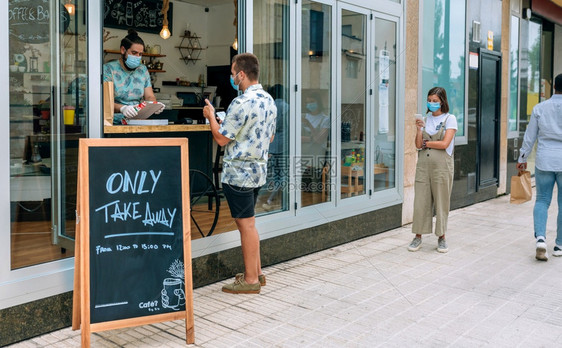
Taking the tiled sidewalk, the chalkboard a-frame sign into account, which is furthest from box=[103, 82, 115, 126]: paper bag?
the tiled sidewalk

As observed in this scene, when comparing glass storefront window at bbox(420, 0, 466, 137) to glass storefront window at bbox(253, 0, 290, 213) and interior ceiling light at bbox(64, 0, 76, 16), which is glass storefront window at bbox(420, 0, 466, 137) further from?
interior ceiling light at bbox(64, 0, 76, 16)

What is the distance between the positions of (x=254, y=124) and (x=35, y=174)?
58.8 inches

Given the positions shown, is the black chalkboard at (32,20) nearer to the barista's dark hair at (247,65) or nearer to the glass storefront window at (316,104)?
the barista's dark hair at (247,65)

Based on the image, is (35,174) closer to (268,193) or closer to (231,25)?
(268,193)

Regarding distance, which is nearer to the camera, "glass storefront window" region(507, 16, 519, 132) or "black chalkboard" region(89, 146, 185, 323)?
"black chalkboard" region(89, 146, 185, 323)

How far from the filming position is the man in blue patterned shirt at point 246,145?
427 cm

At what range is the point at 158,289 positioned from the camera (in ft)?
11.8

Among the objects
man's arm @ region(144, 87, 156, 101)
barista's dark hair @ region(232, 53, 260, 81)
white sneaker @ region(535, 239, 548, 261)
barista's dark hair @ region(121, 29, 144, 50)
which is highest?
barista's dark hair @ region(121, 29, 144, 50)

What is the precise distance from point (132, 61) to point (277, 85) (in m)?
1.35

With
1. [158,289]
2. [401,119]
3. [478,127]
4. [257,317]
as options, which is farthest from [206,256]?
[478,127]

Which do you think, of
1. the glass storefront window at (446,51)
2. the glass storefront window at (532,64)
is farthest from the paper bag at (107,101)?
the glass storefront window at (532,64)

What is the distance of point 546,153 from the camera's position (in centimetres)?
571

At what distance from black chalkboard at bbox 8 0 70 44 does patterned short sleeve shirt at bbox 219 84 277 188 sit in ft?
4.12

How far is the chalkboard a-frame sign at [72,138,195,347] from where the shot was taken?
3.40 metres
